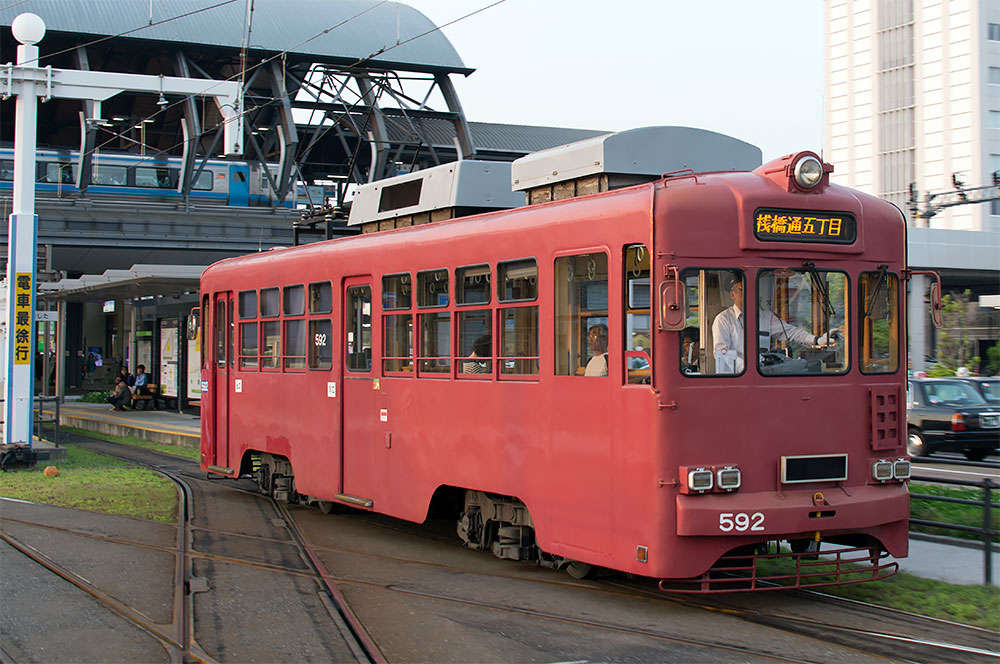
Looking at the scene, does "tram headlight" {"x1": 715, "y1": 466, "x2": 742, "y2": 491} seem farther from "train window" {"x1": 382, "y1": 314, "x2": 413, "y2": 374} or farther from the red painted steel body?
"train window" {"x1": 382, "y1": 314, "x2": 413, "y2": 374}

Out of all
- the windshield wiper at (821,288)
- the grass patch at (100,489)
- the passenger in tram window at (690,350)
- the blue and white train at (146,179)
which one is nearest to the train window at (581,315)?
the passenger in tram window at (690,350)

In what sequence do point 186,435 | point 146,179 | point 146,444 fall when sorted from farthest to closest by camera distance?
1. point 146,179
2. point 146,444
3. point 186,435

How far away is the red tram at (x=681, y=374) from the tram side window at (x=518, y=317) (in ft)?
0.06

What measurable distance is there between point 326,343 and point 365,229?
139 cm

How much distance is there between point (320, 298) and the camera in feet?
38.6

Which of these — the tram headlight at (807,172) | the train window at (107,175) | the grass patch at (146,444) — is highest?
the train window at (107,175)

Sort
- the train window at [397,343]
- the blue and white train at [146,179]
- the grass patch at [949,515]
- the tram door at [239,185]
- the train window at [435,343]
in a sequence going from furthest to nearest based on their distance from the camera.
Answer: the tram door at [239,185] → the blue and white train at [146,179] → the train window at [397,343] → the grass patch at [949,515] → the train window at [435,343]

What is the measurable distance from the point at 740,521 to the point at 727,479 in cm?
28

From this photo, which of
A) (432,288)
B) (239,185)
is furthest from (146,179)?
(432,288)

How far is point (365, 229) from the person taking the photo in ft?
39.9

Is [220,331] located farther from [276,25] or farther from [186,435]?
[276,25]

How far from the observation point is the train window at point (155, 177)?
1876 inches

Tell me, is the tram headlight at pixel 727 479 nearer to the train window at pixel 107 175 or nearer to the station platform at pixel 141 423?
the station platform at pixel 141 423

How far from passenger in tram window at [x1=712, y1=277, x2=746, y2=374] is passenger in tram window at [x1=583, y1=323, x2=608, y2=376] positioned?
791mm
